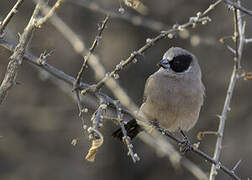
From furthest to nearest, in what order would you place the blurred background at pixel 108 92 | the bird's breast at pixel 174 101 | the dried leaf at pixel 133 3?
1. the blurred background at pixel 108 92
2. the bird's breast at pixel 174 101
3. the dried leaf at pixel 133 3

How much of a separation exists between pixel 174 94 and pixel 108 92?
3.83 meters

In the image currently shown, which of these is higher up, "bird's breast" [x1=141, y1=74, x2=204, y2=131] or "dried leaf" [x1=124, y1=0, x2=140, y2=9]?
"dried leaf" [x1=124, y1=0, x2=140, y2=9]

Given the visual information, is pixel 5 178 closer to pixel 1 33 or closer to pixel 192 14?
pixel 192 14

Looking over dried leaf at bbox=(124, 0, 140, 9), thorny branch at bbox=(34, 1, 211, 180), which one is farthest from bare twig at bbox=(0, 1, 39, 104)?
dried leaf at bbox=(124, 0, 140, 9)

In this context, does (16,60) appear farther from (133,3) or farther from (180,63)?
(180,63)

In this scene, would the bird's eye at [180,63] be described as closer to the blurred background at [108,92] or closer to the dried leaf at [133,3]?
the dried leaf at [133,3]

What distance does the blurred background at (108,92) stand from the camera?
9.82 m

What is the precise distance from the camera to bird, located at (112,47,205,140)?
5.95 metres

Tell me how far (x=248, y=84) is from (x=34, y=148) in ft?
15.5

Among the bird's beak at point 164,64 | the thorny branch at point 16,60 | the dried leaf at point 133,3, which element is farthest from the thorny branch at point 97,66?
the bird's beak at point 164,64

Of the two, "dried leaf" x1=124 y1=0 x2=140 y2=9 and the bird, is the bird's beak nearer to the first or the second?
the bird

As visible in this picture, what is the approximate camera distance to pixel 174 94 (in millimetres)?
5938

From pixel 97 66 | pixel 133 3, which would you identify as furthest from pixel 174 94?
pixel 133 3

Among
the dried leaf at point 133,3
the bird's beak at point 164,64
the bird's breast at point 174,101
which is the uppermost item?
the bird's beak at point 164,64
